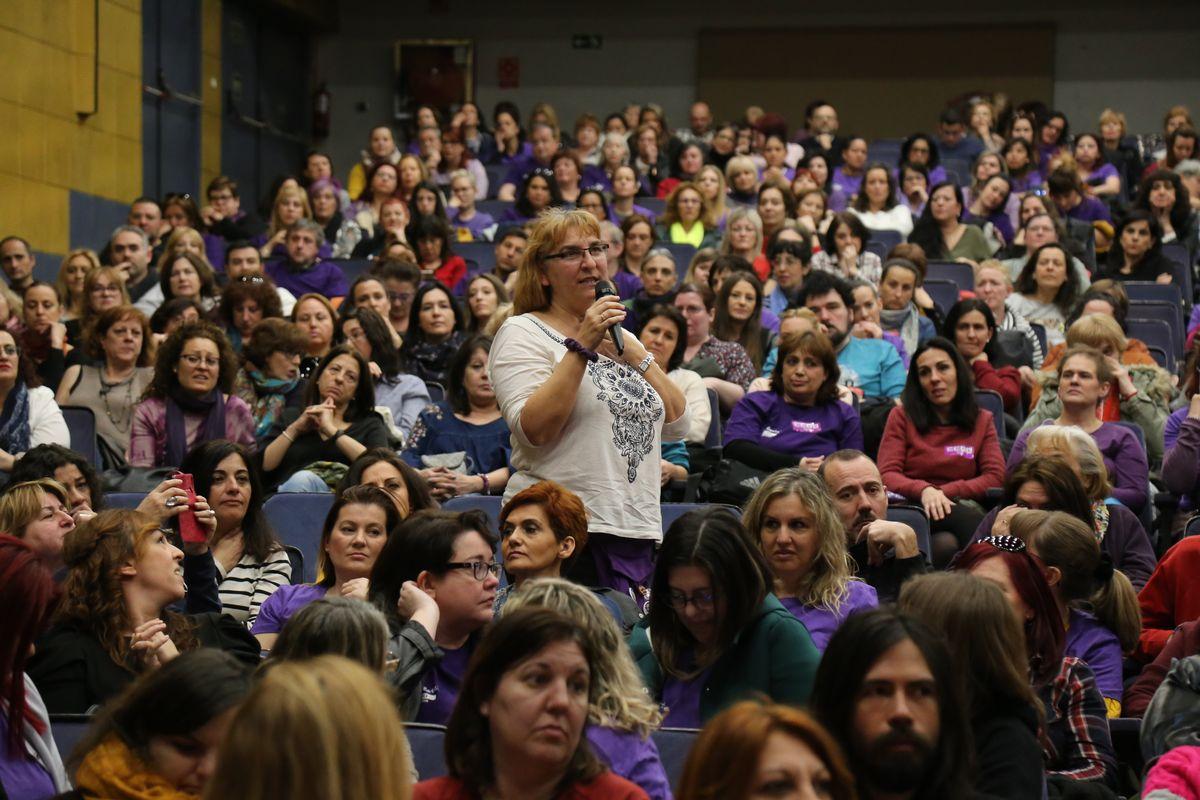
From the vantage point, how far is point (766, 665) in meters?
2.72

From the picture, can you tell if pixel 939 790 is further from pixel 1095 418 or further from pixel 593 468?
pixel 1095 418

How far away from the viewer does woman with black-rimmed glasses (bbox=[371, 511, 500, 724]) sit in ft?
9.73

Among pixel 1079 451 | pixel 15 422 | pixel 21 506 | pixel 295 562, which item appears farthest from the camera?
pixel 15 422

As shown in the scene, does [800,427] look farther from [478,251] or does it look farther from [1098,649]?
[478,251]

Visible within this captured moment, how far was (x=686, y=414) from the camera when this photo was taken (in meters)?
3.30

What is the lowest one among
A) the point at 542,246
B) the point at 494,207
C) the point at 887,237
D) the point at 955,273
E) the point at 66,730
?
the point at 66,730

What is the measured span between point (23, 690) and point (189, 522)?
3.59 ft

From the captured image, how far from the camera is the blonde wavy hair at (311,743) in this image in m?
1.60

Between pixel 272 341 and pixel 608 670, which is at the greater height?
pixel 272 341

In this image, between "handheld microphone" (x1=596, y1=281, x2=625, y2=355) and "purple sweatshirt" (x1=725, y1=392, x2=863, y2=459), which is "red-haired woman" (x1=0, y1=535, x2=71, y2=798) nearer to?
"handheld microphone" (x1=596, y1=281, x2=625, y2=355)

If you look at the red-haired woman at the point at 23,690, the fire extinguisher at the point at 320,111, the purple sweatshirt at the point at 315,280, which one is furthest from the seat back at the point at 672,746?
the fire extinguisher at the point at 320,111

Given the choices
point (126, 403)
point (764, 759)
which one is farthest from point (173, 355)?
point (764, 759)

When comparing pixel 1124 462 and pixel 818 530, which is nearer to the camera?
pixel 818 530

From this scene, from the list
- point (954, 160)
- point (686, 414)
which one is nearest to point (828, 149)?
point (954, 160)
